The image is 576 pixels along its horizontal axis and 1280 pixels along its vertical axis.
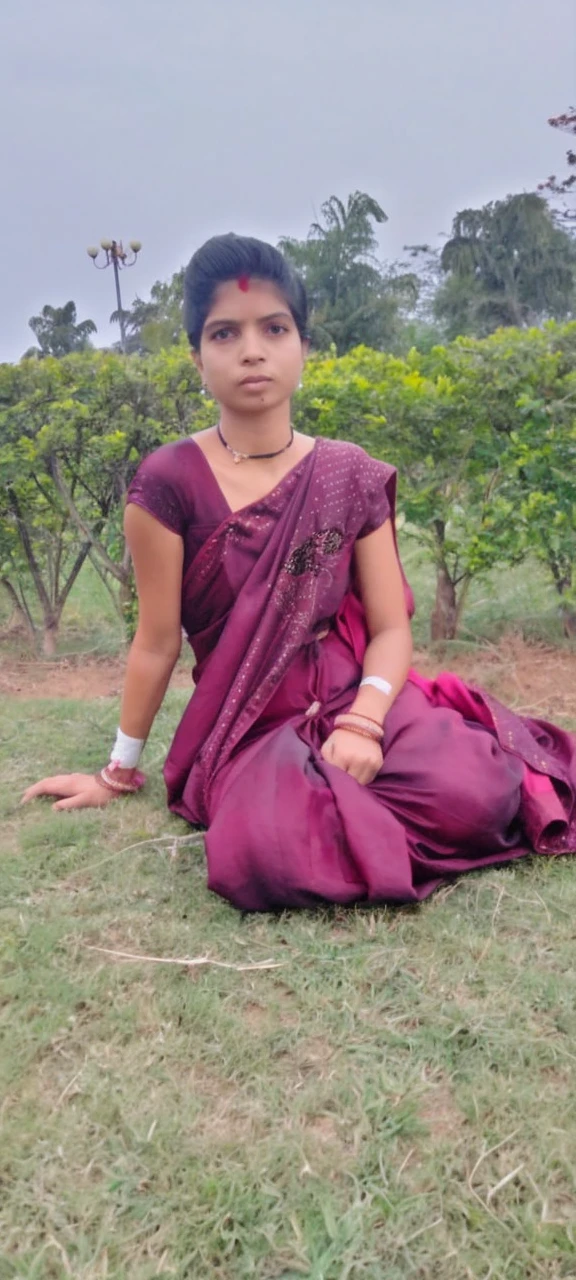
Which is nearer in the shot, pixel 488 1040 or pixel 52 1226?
pixel 52 1226

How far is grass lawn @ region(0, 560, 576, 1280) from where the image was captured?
1.20 metres

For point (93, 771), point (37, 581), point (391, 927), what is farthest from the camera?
point (37, 581)

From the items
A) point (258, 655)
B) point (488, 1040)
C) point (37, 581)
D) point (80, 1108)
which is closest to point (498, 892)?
point (488, 1040)

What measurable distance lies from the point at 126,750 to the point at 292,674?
0.54 meters

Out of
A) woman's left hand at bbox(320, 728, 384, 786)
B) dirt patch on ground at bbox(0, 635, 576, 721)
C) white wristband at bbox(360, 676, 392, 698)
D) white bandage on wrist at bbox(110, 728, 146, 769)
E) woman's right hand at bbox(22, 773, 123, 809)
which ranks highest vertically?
white wristband at bbox(360, 676, 392, 698)

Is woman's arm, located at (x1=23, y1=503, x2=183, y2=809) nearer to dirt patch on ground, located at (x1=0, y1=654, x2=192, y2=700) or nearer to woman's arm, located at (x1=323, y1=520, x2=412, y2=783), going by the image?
woman's arm, located at (x1=323, y1=520, x2=412, y2=783)

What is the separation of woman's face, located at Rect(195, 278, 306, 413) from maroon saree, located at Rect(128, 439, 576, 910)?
192mm

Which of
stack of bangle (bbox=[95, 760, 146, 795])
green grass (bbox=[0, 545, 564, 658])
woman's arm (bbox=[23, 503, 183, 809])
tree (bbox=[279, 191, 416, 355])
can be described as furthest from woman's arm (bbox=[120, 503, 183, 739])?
tree (bbox=[279, 191, 416, 355])

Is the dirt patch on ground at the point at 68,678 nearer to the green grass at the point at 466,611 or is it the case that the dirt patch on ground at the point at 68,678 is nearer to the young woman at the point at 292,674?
the green grass at the point at 466,611

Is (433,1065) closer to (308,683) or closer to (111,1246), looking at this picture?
(111,1246)

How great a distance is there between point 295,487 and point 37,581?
3071 mm

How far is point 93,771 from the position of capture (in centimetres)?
298

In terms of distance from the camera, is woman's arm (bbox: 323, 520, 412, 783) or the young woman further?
woman's arm (bbox: 323, 520, 412, 783)

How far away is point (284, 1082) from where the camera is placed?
149cm
